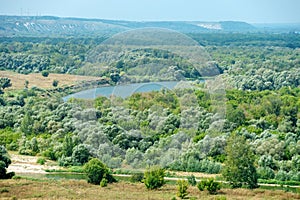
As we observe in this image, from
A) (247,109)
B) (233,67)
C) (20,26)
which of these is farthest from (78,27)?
(247,109)

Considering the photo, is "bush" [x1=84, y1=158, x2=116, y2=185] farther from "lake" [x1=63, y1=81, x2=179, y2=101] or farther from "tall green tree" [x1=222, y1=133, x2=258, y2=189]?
"tall green tree" [x1=222, y1=133, x2=258, y2=189]

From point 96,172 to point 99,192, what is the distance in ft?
4.25

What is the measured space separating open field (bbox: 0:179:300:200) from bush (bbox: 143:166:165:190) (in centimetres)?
17

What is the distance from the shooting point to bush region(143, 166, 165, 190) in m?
14.9

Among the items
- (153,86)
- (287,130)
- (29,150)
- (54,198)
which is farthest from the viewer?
(287,130)

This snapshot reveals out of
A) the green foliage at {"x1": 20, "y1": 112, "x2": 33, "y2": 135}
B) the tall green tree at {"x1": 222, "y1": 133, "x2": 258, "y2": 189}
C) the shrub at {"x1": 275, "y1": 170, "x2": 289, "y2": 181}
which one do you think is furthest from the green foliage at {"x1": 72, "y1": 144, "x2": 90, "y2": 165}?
the shrub at {"x1": 275, "y1": 170, "x2": 289, "y2": 181}

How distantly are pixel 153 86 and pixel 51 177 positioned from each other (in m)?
4.55

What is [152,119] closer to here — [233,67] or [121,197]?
[121,197]

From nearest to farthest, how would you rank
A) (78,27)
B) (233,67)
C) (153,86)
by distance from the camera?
1. (153,86)
2. (233,67)
3. (78,27)

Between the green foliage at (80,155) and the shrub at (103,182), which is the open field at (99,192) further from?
the green foliage at (80,155)

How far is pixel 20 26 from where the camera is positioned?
120 metres

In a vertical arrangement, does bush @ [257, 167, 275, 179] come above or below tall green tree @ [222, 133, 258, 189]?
below

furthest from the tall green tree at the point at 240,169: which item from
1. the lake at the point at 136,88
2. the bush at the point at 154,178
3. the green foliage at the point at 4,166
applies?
the green foliage at the point at 4,166

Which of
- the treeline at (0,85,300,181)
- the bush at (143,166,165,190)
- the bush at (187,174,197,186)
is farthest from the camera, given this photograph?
the bush at (187,174,197,186)
